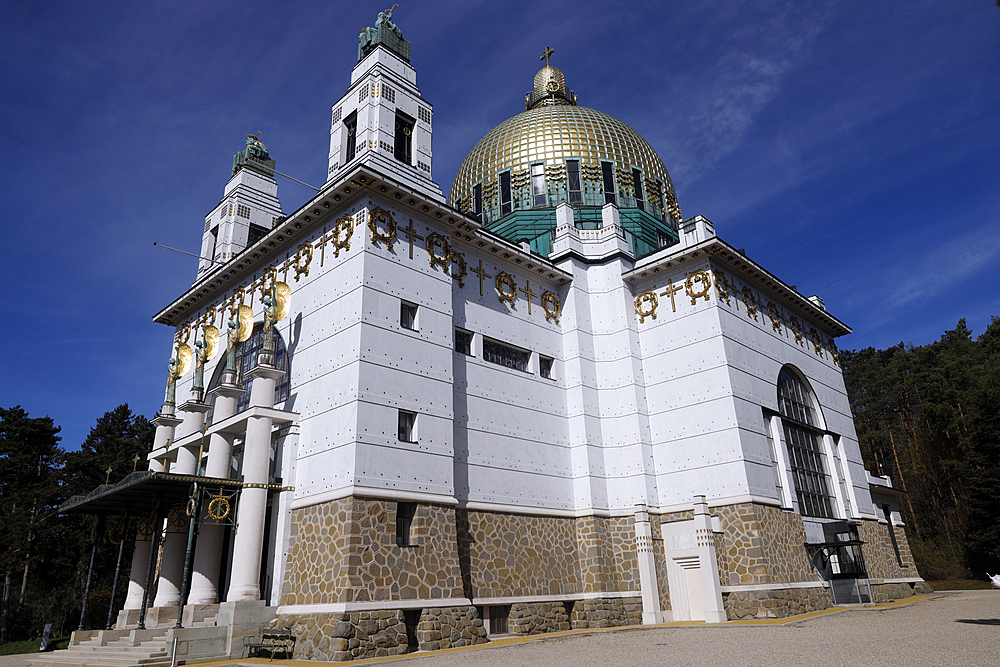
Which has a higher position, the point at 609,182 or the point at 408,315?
the point at 609,182

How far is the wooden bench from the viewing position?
563 inches

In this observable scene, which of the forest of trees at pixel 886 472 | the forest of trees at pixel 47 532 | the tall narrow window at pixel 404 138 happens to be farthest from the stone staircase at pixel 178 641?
the forest of trees at pixel 47 532

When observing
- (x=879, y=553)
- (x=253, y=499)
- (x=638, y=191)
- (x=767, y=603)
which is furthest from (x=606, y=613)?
(x=638, y=191)

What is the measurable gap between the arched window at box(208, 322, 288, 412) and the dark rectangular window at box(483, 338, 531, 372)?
602cm

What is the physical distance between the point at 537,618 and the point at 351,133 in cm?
1555

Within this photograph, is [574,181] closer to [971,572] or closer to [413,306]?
[413,306]

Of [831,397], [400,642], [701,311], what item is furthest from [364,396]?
[831,397]

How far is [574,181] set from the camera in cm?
2888

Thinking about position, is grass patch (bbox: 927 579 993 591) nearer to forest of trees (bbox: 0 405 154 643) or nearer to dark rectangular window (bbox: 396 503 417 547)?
dark rectangular window (bbox: 396 503 417 547)

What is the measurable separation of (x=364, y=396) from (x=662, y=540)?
10.4 metres

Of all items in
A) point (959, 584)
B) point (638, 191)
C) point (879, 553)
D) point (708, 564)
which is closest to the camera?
point (708, 564)

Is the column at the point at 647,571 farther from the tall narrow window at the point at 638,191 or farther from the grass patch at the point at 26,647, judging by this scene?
the grass patch at the point at 26,647

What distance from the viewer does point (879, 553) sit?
81.9ft

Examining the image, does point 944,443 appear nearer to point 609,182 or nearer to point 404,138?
point 609,182
